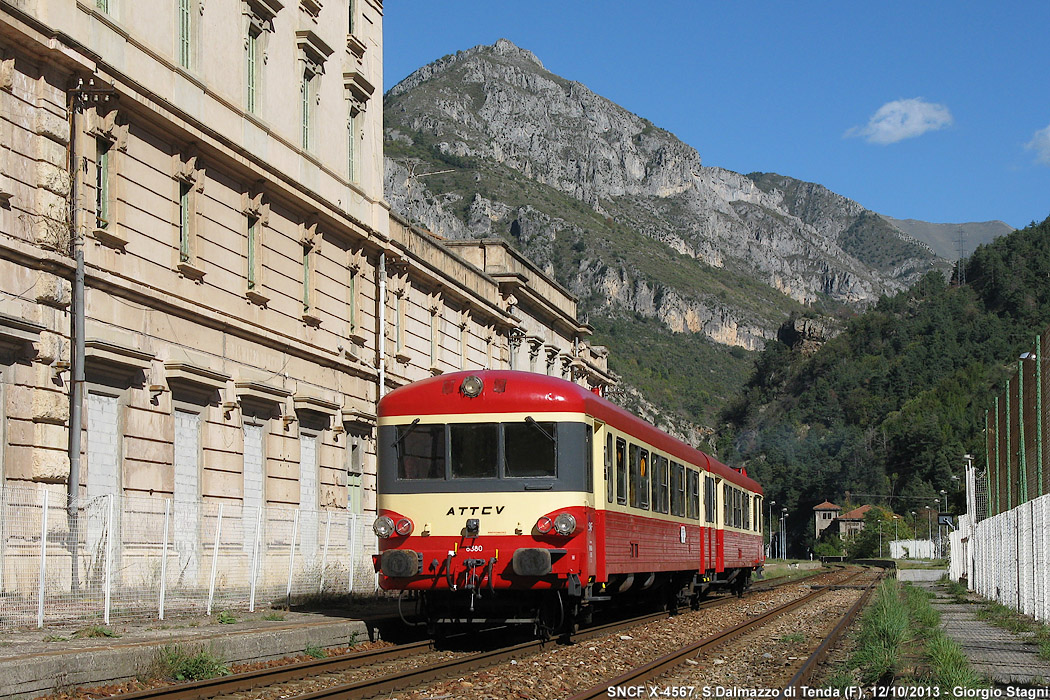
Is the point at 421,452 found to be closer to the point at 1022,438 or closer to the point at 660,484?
the point at 660,484

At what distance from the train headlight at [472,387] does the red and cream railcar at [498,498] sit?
12 millimetres

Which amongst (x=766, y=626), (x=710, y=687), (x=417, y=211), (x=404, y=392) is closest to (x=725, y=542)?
(x=766, y=626)

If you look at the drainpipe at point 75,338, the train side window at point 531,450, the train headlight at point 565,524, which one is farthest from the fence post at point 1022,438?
the drainpipe at point 75,338

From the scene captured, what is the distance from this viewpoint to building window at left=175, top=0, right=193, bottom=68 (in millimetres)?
22094

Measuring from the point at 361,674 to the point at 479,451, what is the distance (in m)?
3.53

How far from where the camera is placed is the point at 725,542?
27578 millimetres

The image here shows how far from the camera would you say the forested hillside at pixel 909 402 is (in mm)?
157750

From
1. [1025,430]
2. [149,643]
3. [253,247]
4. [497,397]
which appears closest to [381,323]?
[253,247]

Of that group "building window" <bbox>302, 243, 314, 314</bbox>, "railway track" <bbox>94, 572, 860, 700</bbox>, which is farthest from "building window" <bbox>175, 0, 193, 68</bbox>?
"railway track" <bbox>94, 572, 860, 700</bbox>

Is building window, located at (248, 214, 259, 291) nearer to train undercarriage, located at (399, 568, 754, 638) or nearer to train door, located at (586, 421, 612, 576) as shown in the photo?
train undercarriage, located at (399, 568, 754, 638)

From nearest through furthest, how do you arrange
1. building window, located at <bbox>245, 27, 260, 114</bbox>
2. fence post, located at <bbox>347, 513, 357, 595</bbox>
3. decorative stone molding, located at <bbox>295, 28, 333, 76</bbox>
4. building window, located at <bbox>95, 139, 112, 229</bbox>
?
building window, located at <bbox>95, 139, 112, 229</bbox> → fence post, located at <bbox>347, 513, 357, 595</bbox> → building window, located at <bbox>245, 27, 260, 114</bbox> → decorative stone molding, located at <bbox>295, 28, 333, 76</bbox>

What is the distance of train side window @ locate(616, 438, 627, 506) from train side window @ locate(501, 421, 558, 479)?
1.89 metres

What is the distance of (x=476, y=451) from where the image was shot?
51.9 feet

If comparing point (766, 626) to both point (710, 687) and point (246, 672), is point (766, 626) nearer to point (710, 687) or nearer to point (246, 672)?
point (710, 687)
